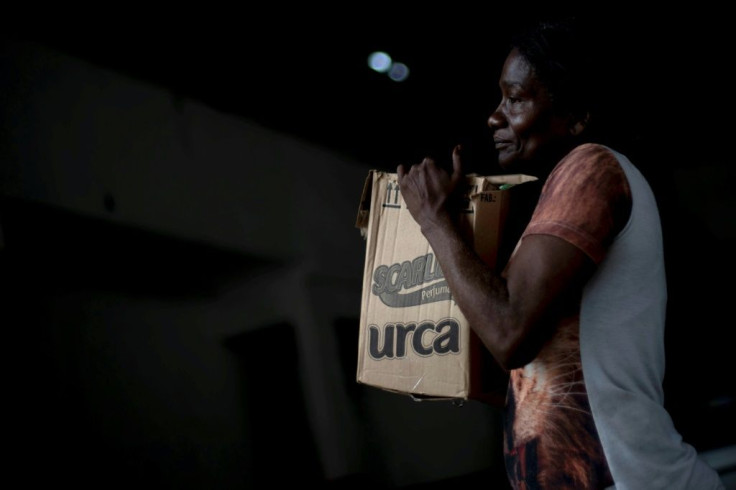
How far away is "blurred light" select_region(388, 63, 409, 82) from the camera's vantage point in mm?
2762

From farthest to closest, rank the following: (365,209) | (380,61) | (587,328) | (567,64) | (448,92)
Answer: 1. (448,92)
2. (380,61)
3. (365,209)
4. (567,64)
5. (587,328)

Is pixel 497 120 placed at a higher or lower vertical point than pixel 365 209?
higher

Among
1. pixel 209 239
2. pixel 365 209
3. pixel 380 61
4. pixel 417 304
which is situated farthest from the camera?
pixel 380 61

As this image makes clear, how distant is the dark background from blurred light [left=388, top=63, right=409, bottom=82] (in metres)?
0.03

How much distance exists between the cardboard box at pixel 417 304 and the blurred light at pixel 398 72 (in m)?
1.35

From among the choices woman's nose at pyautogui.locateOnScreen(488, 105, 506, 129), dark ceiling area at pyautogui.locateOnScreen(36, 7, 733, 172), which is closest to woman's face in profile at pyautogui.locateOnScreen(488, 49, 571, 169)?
woman's nose at pyautogui.locateOnScreen(488, 105, 506, 129)

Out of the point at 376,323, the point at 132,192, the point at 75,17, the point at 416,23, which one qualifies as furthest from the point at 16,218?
the point at 416,23

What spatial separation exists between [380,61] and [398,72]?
9 centimetres

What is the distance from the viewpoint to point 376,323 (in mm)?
1455

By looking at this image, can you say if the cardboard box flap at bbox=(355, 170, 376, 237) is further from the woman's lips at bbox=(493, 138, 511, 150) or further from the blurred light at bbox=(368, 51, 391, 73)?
the blurred light at bbox=(368, 51, 391, 73)

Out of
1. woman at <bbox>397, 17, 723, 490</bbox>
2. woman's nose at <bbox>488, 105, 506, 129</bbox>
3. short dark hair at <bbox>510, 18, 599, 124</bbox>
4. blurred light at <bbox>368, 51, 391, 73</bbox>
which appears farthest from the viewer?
blurred light at <bbox>368, 51, 391, 73</bbox>

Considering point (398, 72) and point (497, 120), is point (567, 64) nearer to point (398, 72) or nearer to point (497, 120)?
point (497, 120)

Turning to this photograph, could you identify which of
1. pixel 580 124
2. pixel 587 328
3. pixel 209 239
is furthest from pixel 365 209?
pixel 209 239

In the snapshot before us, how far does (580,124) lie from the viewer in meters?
1.32
